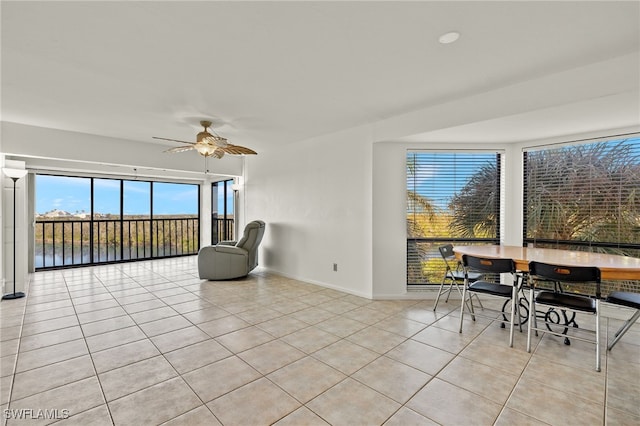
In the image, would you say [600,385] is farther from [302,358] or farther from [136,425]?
[136,425]

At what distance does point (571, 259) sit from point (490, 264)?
76 cm

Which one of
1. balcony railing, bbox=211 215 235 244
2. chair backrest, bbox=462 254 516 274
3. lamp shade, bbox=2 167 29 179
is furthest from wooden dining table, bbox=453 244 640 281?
lamp shade, bbox=2 167 29 179

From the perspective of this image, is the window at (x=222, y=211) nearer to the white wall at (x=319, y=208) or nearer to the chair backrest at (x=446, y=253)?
the white wall at (x=319, y=208)

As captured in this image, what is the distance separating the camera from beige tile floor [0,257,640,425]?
1799 mm

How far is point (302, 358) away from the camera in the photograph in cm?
246

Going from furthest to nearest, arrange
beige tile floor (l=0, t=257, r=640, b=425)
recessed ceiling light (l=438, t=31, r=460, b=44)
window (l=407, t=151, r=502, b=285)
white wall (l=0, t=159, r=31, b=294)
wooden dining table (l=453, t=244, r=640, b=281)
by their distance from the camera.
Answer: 1. window (l=407, t=151, r=502, b=285)
2. white wall (l=0, t=159, r=31, b=294)
3. wooden dining table (l=453, t=244, r=640, b=281)
4. recessed ceiling light (l=438, t=31, r=460, b=44)
5. beige tile floor (l=0, t=257, r=640, b=425)

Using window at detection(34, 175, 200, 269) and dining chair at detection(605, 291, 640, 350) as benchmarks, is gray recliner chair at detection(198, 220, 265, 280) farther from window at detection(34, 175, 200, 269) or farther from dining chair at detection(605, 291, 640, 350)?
dining chair at detection(605, 291, 640, 350)

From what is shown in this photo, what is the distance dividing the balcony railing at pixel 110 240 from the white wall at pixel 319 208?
124 inches

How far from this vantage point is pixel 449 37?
6.73 feet

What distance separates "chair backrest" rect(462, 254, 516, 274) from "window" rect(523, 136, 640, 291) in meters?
1.68

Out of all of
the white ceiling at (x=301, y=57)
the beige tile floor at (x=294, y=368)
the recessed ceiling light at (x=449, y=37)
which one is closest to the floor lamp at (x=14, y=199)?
the beige tile floor at (x=294, y=368)

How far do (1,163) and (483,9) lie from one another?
6144mm

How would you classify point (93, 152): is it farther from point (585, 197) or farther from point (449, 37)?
point (585, 197)

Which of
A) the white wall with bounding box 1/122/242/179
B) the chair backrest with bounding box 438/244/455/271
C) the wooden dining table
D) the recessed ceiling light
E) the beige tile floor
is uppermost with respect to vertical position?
the recessed ceiling light
